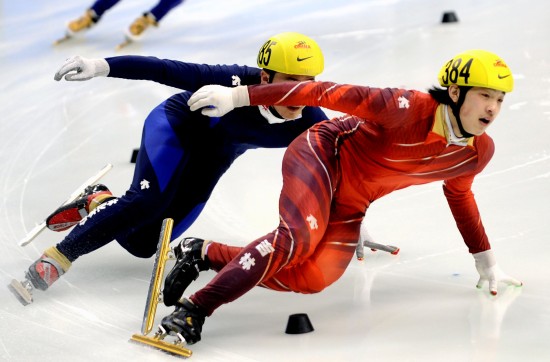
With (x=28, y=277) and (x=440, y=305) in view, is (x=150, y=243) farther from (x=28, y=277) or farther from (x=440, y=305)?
(x=440, y=305)

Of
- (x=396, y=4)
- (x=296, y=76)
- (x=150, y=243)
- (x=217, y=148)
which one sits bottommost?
(x=396, y=4)

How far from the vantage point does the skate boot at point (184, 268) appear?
12.4ft

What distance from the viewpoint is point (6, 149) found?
6.28 m

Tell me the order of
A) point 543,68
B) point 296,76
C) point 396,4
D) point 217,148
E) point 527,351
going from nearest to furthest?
point 527,351 → point 296,76 → point 217,148 → point 543,68 → point 396,4

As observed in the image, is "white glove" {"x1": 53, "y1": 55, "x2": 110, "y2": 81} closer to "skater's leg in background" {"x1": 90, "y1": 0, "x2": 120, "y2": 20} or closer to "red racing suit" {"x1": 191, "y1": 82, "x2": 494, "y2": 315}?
"red racing suit" {"x1": 191, "y1": 82, "x2": 494, "y2": 315}

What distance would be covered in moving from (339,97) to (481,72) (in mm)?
469

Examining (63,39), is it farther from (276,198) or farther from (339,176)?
(339,176)

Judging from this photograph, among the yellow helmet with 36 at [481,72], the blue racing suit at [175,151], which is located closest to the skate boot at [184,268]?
the blue racing suit at [175,151]

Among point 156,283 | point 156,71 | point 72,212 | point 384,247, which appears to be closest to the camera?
point 156,283

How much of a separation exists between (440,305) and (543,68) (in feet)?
11.1

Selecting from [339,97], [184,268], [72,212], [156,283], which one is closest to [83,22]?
[72,212]

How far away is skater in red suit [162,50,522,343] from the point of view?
3.52m

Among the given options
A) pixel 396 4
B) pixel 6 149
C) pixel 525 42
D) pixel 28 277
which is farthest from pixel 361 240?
pixel 396 4

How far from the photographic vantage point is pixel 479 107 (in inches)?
140
